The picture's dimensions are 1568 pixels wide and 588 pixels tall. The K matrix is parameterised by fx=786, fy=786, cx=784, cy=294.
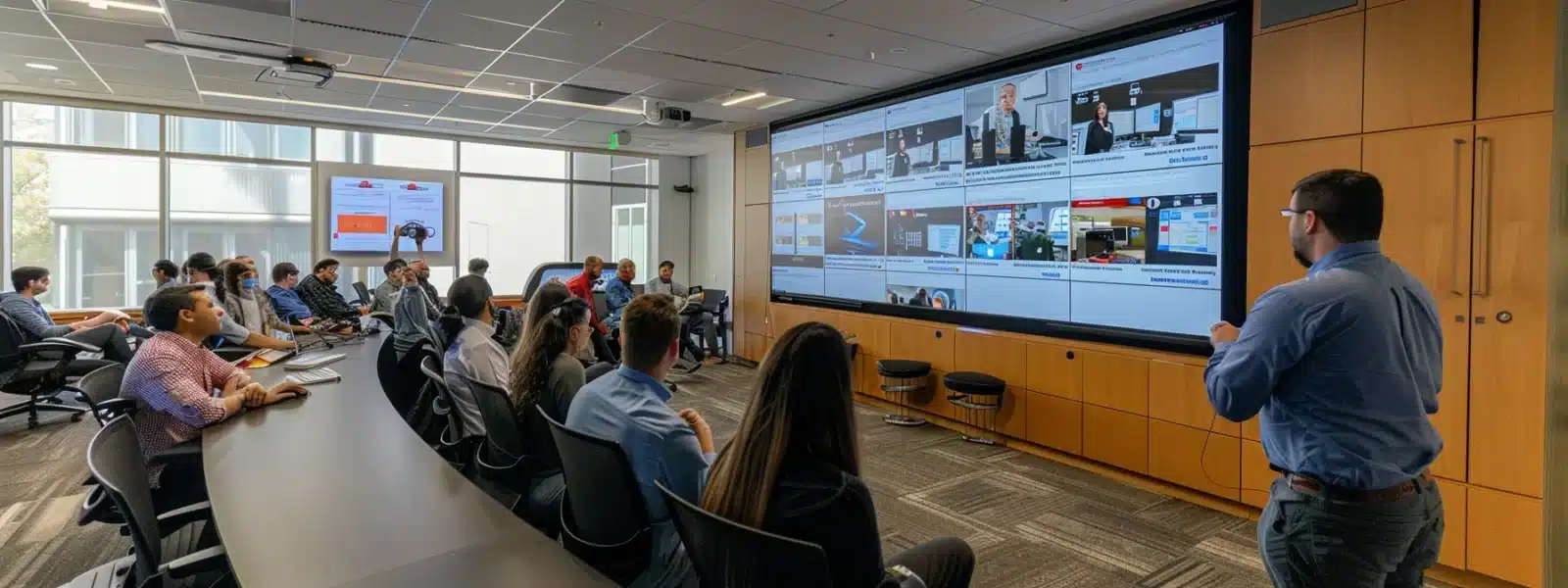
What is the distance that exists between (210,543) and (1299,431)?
279 centimetres

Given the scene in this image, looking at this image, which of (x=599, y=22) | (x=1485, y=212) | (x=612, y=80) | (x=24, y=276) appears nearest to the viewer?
(x=1485, y=212)

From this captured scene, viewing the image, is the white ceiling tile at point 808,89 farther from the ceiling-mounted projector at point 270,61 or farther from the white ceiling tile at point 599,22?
the ceiling-mounted projector at point 270,61

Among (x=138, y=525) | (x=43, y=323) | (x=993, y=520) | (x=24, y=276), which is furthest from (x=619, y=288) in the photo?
(x=138, y=525)

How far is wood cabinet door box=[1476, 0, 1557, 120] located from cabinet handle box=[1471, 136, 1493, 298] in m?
0.13

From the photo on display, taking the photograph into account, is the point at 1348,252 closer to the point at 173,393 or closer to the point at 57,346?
the point at 173,393

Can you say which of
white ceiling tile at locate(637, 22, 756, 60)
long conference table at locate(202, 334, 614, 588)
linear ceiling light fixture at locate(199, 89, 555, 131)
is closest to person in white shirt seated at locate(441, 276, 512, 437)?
long conference table at locate(202, 334, 614, 588)

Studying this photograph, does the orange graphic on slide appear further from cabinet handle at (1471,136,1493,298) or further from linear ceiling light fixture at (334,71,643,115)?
cabinet handle at (1471,136,1493,298)

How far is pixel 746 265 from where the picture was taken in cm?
868

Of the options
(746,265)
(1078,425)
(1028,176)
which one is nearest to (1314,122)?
(1028,176)

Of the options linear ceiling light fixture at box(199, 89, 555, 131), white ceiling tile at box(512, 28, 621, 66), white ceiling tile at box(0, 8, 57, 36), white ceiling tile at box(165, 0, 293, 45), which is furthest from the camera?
linear ceiling light fixture at box(199, 89, 555, 131)

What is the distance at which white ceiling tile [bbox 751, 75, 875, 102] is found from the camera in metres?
6.27

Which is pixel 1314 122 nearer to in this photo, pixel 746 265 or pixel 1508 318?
pixel 1508 318

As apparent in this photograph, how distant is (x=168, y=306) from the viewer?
268 centimetres

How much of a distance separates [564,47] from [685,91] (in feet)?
5.05
